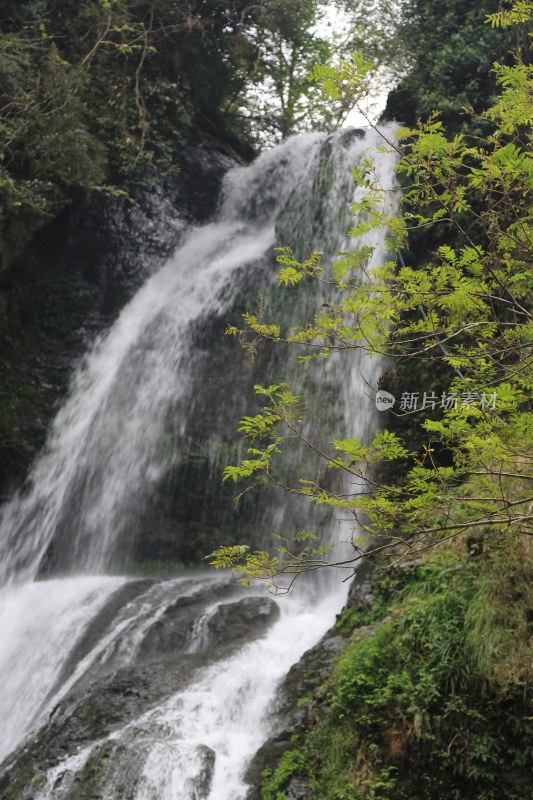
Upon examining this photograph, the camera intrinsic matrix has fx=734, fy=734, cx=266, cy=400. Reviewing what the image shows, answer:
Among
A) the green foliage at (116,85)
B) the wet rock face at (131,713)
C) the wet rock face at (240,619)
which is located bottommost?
the wet rock face at (131,713)

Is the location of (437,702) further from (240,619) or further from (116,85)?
(116,85)

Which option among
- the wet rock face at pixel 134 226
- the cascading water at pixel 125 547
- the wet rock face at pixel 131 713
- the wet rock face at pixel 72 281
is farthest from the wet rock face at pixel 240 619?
the wet rock face at pixel 134 226

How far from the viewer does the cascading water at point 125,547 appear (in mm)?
5398

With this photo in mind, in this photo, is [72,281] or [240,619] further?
[72,281]

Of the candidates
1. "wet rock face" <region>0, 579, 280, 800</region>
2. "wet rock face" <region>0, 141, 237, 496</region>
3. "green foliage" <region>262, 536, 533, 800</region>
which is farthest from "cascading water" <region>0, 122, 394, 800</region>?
"green foliage" <region>262, 536, 533, 800</region>

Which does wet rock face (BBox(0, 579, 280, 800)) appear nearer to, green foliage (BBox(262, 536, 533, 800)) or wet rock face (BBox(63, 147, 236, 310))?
green foliage (BBox(262, 536, 533, 800))

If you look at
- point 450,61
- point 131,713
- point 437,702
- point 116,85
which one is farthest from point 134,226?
point 437,702

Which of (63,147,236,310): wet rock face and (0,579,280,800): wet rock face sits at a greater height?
(63,147,236,310): wet rock face

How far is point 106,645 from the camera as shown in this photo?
293 inches

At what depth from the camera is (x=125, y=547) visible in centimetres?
1066

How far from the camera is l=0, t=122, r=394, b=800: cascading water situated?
5.40m

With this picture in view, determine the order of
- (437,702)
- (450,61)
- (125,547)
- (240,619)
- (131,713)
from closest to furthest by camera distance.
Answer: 1. (437,702)
2. (131,713)
3. (240,619)
4. (125,547)
5. (450,61)

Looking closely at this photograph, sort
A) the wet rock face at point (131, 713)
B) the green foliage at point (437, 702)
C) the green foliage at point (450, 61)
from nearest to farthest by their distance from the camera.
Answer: the green foliage at point (437, 702)
the wet rock face at point (131, 713)
the green foliage at point (450, 61)

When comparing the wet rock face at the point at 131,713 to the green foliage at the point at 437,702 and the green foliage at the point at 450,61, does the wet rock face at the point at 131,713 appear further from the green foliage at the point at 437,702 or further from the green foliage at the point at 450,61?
the green foliage at the point at 450,61
